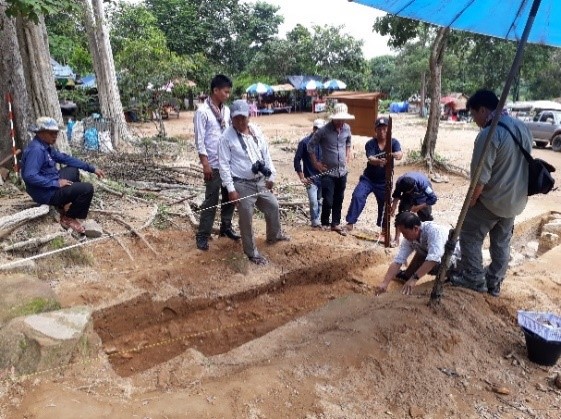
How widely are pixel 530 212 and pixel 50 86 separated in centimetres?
826

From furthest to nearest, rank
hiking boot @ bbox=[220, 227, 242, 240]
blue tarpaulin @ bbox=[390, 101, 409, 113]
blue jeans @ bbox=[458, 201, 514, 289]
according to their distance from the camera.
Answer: blue tarpaulin @ bbox=[390, 101, 409, 113], hiking boot @ bbox=[220, 227, 242, 240], blue jeans @ bbox=[458, 201, 514, 289]

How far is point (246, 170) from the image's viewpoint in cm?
496

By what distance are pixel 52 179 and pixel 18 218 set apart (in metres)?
0.54

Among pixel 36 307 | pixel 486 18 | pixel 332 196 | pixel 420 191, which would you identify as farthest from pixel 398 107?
pixel 36 307

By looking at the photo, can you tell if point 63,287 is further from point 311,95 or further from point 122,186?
point 311,95

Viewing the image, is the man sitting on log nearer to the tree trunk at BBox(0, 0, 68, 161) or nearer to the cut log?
the cut log

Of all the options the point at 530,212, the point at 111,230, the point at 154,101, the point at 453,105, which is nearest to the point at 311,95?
the point at 453,105

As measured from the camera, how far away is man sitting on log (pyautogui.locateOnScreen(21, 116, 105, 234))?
4.93 metres

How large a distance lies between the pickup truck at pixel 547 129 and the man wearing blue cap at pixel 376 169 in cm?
1485

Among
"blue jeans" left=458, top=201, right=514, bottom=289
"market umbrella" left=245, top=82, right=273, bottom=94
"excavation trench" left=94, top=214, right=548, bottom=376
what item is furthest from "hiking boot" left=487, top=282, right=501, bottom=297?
"market umbrella" left=245, top=82, right=273, bottom=94

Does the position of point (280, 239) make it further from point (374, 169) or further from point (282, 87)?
point (282, 87)

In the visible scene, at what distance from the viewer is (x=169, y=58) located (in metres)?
16.0

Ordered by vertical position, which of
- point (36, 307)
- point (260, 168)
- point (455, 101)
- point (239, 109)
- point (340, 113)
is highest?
point (239, 109)

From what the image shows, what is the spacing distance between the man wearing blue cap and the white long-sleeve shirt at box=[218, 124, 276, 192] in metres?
1.50
